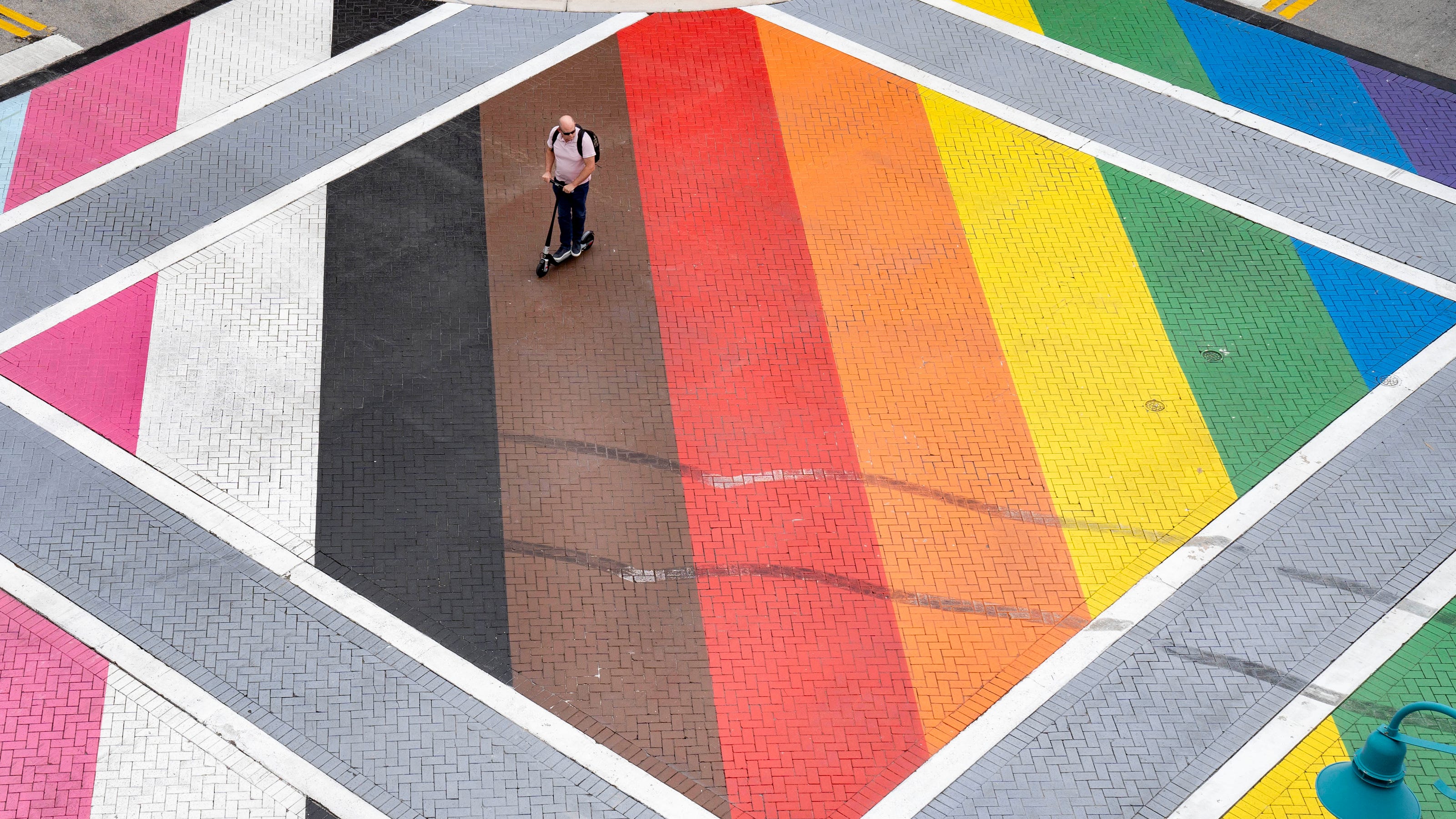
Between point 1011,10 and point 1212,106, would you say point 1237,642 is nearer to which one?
point 1212,106

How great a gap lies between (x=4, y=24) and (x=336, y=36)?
3773mm

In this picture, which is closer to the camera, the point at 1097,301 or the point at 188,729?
the point at 188,729

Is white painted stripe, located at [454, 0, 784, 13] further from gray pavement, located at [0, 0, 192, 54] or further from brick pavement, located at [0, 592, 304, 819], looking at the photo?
brick pavement, located at [0, 592, 304, 819]

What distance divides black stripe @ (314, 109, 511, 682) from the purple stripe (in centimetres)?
1027

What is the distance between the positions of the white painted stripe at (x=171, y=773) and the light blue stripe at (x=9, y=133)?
6.16 meters

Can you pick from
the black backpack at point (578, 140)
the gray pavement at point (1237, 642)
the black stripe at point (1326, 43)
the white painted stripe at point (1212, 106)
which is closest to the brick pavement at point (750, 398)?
the gray pavement at point (1237, 642)

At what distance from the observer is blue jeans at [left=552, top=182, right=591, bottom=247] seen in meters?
12.2

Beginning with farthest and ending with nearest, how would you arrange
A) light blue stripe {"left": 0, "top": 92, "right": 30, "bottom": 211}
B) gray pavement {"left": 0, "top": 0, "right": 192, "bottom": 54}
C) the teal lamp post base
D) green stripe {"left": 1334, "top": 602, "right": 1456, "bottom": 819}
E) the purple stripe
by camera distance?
A: gray pavement {"left": 0, "top": 0, "right": 192, "bottom": 54}
the purple stripe
light blue stripe {"left": 0, "top": 92, "right": 30, "bottom": 211}
green stripe {"left": 1334, "top": 602, "right": 1456, "bottom": 819}
the teal lamp post base

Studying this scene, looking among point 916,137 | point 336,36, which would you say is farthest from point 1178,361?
point 336,36

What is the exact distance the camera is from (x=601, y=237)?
1322 centimetres

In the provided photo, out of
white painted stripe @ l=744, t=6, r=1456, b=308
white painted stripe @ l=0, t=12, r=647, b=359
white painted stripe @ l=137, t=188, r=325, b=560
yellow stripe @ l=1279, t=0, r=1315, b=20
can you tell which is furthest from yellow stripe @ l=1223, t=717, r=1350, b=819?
yellow stripe @ l=1279, t=0, r=1315, b=20

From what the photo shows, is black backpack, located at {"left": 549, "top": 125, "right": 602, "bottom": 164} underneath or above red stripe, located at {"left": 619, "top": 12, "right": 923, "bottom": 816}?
above

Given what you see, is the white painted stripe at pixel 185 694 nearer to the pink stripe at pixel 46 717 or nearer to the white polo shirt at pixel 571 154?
the pink stripe at pixel 46 717

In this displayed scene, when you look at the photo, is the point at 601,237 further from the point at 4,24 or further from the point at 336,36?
the point at 4,24
